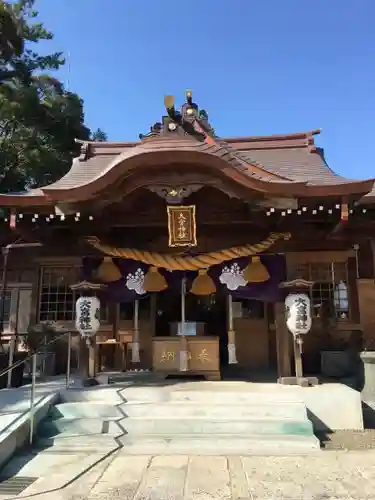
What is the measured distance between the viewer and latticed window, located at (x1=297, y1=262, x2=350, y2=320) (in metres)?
9.44

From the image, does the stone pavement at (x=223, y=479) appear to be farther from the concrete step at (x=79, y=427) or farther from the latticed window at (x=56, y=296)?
the latticed window at (x=56, y=296)

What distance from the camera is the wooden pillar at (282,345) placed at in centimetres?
781

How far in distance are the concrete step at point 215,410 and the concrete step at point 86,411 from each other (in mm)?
48

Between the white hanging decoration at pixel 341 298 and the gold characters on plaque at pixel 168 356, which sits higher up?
the white hanging decoration at pixel 341 298

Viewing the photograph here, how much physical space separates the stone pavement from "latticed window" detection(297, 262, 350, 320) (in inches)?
175

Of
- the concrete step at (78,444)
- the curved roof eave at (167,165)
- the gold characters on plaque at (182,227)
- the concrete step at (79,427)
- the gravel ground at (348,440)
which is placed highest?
the curved roof eave at (167,165)

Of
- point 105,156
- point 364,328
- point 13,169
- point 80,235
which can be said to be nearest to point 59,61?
point 13,169

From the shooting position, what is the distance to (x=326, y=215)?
7941 millimetres

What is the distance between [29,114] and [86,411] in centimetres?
1480

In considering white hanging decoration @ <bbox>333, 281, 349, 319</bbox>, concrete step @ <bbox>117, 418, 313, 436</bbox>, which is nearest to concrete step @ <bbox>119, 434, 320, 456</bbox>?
concrete step @ <bbox>117, 418, 313, 436</bbox>

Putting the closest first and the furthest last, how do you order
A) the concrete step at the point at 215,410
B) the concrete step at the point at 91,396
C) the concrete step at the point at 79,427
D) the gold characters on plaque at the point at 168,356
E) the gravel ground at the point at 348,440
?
the gravel ground at the point at 348,440 → the concrete step at the point at 79,427 → the concrete step at the point at 215,410 → the concrete step at the point at 91,396 → the gold characters on plaque at the point at 168,356

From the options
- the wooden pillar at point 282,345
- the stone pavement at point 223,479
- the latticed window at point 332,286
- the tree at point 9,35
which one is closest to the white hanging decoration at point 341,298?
the latticed window at point 332,286

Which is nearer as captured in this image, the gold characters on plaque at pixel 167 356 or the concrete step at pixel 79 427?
the concrete step at pixel 79 427

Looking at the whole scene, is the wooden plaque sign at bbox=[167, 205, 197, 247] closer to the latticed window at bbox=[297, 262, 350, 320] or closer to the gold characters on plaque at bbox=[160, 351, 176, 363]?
the gold characters on plaque at bbox=[160, 351, 176, 363]
